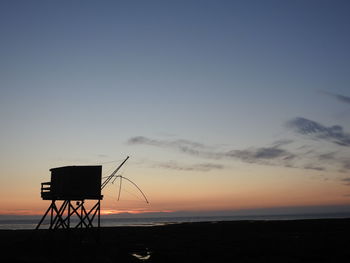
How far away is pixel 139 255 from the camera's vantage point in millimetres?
27781

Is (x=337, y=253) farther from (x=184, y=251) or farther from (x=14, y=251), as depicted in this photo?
(x=14, y=251)

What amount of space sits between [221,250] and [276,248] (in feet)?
16.5

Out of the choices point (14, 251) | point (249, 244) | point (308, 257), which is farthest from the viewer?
point (249, 244)

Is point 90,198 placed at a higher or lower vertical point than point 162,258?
higher

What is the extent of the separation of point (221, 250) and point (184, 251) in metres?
3.27

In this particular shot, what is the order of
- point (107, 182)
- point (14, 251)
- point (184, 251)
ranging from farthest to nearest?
1. point (107, 182)
2. point (184, 251)
3. point (14, 251)

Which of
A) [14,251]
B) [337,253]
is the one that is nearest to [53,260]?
[14,251]

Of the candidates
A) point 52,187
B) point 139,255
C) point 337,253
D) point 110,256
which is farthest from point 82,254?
point 337,253

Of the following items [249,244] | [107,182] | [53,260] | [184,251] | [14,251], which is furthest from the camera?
[107,182]

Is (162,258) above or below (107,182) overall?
below

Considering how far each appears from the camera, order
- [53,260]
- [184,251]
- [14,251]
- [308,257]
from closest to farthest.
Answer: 1. [53,260]
2. [308,257]
3. [14,251]
4. [184,251]

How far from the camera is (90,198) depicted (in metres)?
35.6

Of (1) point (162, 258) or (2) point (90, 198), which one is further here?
(2) point (90, 198)

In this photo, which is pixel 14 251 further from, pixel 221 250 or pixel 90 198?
pixel 221 250
